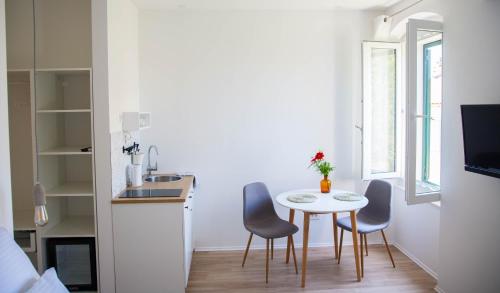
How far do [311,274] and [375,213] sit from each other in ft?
2.94

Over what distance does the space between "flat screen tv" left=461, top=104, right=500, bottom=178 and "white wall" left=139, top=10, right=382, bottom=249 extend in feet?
6.02

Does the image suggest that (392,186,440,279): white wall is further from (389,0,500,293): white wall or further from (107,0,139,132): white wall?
(107,0,139,132): white wall

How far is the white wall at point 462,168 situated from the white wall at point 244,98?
1.28m

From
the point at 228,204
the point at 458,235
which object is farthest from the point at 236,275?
the point at 458,235

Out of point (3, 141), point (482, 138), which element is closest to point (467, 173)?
point (482, 138)

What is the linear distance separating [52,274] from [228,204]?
8.35 feet

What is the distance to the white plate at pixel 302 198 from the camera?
3807 millimetres

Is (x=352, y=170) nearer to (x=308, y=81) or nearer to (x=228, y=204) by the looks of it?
(x=308, y=81)

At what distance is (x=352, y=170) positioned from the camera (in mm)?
4656

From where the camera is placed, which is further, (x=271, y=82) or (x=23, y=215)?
(x=271, y=82)

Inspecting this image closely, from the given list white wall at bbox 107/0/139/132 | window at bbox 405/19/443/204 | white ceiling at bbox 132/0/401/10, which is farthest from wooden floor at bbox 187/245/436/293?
white ceiling at bbox 132/0/401/10

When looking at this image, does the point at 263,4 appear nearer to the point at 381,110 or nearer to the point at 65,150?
the point at 381,110

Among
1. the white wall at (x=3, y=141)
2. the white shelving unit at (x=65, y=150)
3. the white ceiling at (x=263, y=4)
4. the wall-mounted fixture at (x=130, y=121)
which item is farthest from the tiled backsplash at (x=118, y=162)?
the white ceiling at (x=263, y=4)

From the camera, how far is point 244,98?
454 cm
